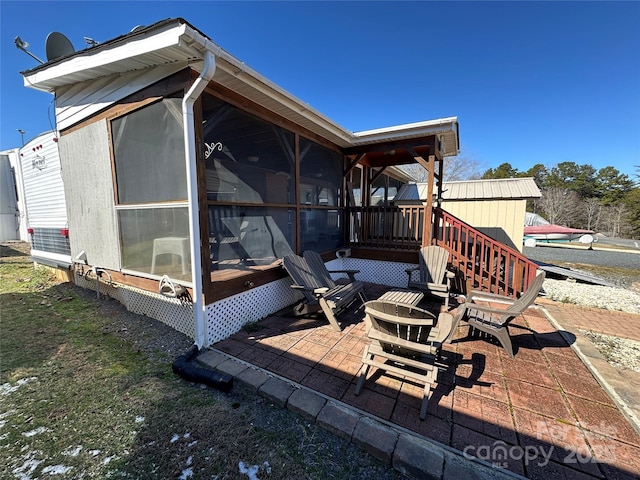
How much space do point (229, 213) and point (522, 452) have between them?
11.8ft

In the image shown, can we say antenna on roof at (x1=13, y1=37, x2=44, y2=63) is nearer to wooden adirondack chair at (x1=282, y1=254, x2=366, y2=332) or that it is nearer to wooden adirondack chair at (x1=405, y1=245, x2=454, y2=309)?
wooden adirondack chair at (x1=282, y1=254, x2=366, y2=332)

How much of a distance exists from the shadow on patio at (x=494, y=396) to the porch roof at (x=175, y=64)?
127 inches

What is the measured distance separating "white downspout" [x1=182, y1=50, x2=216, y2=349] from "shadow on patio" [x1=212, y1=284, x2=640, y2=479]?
0.38 metres

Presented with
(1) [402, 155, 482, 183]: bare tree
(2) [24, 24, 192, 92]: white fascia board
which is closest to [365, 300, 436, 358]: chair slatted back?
(2) [24, 24, 192, 92]: white fascia board

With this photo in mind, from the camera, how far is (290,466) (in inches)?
64.5

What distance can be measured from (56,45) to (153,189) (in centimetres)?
370

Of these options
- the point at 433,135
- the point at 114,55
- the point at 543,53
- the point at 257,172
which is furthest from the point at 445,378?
the point at 543,53

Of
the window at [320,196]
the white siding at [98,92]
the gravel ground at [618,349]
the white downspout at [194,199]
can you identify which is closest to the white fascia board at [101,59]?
the white siding at [98,92]

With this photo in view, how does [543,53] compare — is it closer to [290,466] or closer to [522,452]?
[522,452]

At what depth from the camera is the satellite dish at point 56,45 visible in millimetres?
4225

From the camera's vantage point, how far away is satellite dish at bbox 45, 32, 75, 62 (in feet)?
13.9

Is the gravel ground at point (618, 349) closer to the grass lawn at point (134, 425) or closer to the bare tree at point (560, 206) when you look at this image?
the grass lawn at point (134, 425)

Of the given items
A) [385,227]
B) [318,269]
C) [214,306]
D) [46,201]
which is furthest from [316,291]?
[46,201]

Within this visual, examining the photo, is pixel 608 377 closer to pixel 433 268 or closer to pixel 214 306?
pixel 433 268
